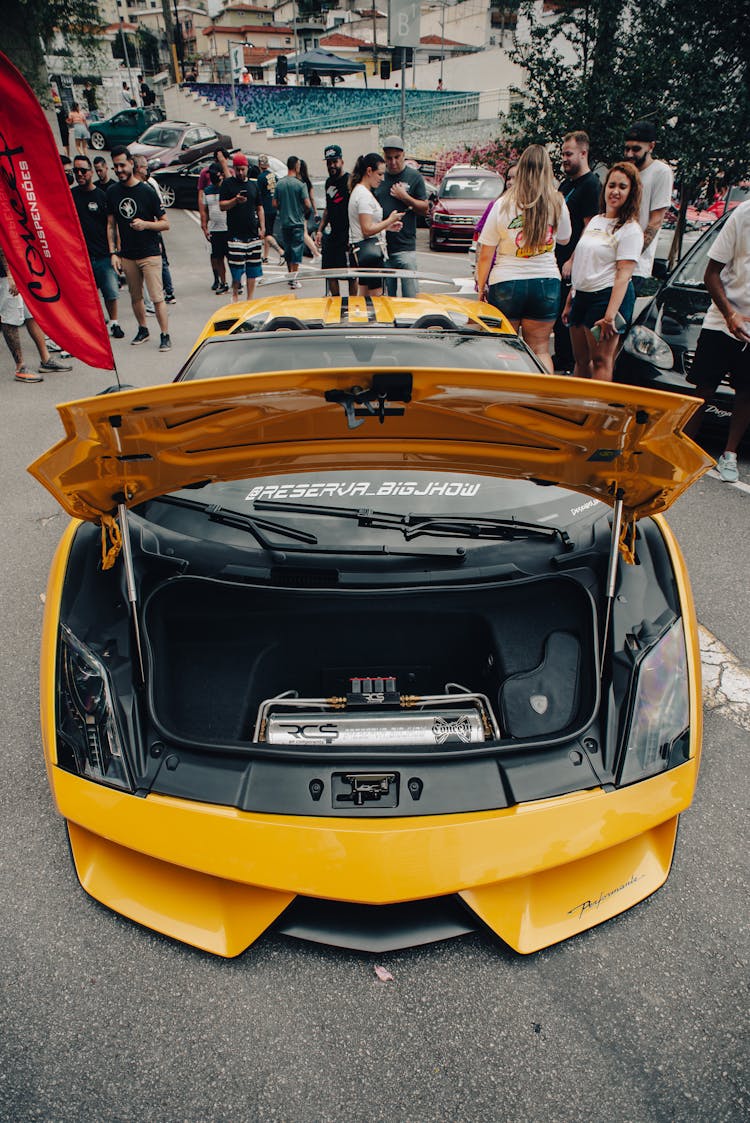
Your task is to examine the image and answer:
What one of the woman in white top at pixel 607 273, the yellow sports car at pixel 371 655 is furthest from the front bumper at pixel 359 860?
the woman in white top at pixel 607 273

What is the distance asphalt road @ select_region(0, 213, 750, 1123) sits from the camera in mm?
1471

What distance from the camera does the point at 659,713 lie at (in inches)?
73.3

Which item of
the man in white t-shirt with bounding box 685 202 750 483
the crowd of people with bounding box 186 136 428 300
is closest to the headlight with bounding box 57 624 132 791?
the crowd of people with bounding box 186 136 428 300

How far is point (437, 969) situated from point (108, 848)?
0.86m

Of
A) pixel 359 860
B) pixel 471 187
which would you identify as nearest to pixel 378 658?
pixel 359 860

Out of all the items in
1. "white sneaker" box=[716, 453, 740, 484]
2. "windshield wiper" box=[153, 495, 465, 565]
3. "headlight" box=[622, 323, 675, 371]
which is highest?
"windshield wiper" box=[153, 495, 465, 565]

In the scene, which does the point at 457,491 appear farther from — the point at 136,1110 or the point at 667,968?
the point at 136,1110

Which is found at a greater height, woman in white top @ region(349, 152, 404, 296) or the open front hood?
the open front hood

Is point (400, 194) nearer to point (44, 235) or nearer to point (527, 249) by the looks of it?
point (527, 249)

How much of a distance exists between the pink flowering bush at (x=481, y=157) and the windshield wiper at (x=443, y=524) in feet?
32.5

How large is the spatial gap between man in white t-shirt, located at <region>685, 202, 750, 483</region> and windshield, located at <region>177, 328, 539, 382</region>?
2.09m

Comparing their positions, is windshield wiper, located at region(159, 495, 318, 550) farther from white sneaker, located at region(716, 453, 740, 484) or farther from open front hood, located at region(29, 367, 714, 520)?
white sneaker, located at region(716, 453, 740, 484)

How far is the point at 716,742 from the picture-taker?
2498 millimetres

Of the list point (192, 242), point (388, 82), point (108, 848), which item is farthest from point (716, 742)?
point (388, 82)
